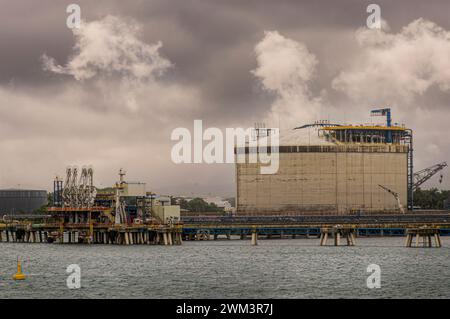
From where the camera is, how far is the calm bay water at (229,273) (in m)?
92.2

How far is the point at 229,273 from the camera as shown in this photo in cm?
11212

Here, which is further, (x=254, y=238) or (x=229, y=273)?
(x=254, y=238)

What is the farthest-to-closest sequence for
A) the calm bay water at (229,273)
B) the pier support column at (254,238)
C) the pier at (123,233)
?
1. the pier support column at (254,238)
2. the pier at (123,233)
3. the calm bay water at (229,273)

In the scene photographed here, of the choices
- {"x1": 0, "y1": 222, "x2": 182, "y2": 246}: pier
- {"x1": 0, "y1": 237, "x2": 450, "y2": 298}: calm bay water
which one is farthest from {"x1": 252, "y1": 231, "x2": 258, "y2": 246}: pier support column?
{"x1": 0, "y1": 237, "x2": 450, "y2": 298}: calm bay water

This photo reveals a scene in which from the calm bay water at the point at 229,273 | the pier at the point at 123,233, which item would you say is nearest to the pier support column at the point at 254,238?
the pier at the point at 123,233

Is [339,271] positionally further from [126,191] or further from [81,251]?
[126,191]

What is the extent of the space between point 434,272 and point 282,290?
27224 millimetres

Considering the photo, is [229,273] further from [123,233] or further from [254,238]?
[123,233]

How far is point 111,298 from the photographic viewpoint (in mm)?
87812

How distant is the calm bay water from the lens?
92250 mm

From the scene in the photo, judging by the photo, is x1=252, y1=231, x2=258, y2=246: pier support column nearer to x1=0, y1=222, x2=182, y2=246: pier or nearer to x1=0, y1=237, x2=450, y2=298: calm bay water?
x1=0, y1=222, x2=182, y2=246: pier

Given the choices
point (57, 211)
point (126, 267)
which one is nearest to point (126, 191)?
point (57, 211)

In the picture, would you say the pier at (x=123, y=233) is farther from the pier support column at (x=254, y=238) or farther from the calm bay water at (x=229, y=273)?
the calm bay water at (x=229, y=273)

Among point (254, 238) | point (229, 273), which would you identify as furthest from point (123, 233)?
point (229, 273)
